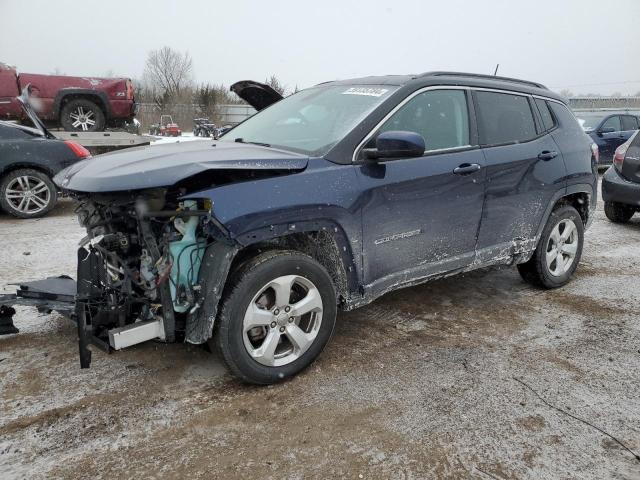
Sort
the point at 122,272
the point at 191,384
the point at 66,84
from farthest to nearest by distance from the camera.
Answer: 1. the point at 66,84
2. the point at 191,384
3. the point at 122,272

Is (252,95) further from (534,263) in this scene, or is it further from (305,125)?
(534,263)

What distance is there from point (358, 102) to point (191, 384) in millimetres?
2115

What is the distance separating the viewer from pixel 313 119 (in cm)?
351

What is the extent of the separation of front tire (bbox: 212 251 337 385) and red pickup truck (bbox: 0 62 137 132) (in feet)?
35.0

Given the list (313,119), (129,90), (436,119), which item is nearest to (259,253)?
(313,119)

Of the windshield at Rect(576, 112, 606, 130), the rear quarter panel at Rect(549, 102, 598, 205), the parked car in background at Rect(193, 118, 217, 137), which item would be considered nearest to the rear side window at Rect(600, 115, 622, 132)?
the windshield at Rect(576, 112, 606, 130)

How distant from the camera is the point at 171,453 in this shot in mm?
2283

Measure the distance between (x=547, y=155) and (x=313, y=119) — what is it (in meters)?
2.09

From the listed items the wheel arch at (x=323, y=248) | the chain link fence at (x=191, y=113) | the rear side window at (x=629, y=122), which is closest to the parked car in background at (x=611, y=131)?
the rear side window at (x=629, y=122)

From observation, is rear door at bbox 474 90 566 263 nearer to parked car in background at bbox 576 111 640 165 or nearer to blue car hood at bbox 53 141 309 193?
blue car hood at bbox 53 141 309 193

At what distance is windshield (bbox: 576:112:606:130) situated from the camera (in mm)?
13767

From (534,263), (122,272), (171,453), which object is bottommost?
(171,453)

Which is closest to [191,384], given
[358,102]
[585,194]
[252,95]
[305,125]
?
[305,125]

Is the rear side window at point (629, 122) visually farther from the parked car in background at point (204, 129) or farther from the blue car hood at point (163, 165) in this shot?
the parked car in background at point (204, 129)
